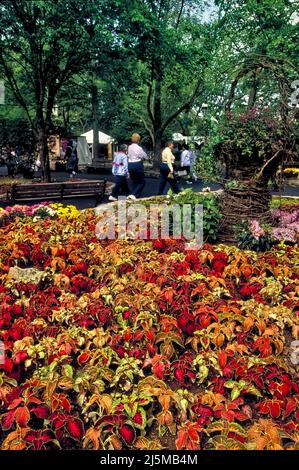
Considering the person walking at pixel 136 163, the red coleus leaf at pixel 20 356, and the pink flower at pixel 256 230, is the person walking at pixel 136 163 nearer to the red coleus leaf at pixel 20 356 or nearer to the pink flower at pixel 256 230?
the pink flower at pixel 256 230

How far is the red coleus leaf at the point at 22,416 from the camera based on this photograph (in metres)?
3.27

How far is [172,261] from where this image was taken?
6.41 m

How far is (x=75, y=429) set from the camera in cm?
326

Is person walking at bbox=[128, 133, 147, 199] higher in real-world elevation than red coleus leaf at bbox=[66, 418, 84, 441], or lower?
higher

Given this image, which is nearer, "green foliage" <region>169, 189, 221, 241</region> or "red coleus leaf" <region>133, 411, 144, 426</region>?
"red coleus leaf" <region>133, 411, 144, 426</region>

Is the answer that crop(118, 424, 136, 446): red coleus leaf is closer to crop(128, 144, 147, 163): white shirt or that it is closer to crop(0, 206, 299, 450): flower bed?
crop(0, 206, 299, 450): flower bed

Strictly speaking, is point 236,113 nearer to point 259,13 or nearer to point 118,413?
point 118,413

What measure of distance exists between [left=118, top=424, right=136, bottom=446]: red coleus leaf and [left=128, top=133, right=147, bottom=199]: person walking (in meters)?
9.63

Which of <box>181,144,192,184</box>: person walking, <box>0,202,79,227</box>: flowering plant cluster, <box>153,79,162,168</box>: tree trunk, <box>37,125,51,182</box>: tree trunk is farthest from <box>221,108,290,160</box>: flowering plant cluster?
<box>153,79,162,168</box>: tree trunk

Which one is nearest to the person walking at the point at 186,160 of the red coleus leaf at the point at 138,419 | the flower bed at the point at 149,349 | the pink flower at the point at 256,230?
the pink flower at the point at 256,230

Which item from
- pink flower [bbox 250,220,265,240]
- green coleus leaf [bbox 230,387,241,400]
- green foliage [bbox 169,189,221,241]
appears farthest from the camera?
green foliage [bbox 169,189,221,241]

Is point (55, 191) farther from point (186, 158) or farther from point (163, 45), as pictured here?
point (186, 158)

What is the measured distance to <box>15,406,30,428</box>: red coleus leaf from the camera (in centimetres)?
327

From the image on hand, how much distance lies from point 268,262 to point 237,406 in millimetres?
3150
